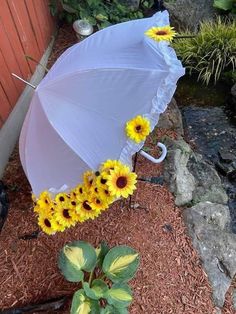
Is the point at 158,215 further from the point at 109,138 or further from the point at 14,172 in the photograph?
the point at 14,172

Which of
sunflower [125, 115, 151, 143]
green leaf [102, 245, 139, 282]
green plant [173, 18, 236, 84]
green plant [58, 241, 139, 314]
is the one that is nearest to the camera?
sunflower [125, 115, 151, 143]

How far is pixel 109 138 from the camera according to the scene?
2.00m

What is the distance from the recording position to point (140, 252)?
2.50m

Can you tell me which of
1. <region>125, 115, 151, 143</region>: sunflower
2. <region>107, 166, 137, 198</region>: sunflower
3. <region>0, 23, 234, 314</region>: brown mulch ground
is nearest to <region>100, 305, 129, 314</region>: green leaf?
<region>0, 23, 234, 314</region>: brown mulch ground

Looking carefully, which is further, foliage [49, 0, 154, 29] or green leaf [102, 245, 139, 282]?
foliage [49, 0, 154, 29]

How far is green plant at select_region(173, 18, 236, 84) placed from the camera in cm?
443

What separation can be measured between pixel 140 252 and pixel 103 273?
1.14 feet

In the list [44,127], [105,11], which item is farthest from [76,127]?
[105,11]

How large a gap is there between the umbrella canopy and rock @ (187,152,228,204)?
1230mm

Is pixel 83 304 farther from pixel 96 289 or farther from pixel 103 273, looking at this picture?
pixel 103 273

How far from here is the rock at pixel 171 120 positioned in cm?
351

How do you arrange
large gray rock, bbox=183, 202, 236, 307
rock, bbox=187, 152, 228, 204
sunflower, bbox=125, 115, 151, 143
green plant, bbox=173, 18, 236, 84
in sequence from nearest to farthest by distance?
sunflower, bbox=125, 115, 151, 143
large gray rock, bbox=183, 202, 236, 307
rock, bbox=187, 152, 228, 204
green plant, bbox=173, 18, 236, 84

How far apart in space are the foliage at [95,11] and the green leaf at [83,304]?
113 inches

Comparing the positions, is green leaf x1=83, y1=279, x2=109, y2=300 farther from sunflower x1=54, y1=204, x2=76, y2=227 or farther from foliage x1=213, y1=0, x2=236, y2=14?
foliage x1=213, y1=0, x2=236, y2=14
